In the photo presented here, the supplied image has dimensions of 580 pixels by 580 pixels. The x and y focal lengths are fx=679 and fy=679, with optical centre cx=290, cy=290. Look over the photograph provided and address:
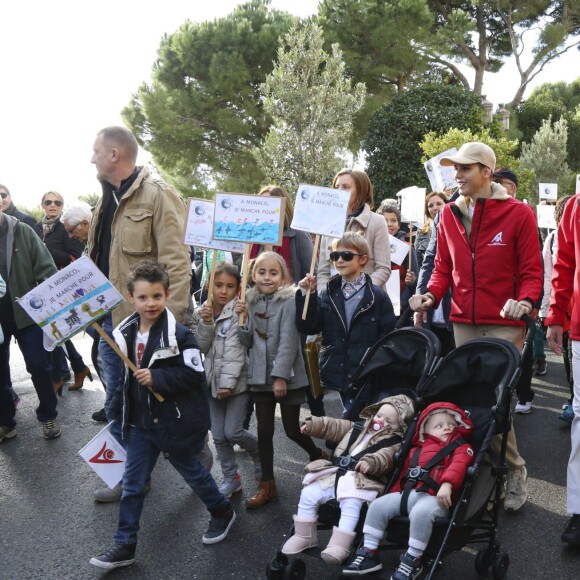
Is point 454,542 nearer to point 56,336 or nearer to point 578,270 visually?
point 578,270

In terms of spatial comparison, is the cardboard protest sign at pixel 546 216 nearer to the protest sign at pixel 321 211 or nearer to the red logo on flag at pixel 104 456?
the protest sign at pixel 321 211

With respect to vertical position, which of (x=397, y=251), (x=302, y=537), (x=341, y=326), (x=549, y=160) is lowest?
(x=302, y=537)

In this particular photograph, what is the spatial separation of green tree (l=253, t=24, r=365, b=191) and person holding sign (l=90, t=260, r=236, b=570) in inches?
464

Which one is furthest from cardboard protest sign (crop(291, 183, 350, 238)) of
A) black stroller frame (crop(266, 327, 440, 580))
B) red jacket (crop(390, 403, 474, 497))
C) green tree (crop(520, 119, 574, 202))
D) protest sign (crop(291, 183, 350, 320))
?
green tree (crop(520, 119, 574, 202))

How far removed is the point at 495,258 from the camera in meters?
4.02

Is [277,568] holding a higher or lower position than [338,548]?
lower

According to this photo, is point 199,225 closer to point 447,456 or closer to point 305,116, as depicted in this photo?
point 447,456

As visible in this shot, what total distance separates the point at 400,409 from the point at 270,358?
1206 mm

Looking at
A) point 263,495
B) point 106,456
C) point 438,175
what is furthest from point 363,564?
point 438,175

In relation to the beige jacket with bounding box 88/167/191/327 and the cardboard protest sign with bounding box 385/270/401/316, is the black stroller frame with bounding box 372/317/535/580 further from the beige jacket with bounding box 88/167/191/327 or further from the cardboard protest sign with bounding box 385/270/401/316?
the cardboard protest sign with bounding box 385/270/401/316

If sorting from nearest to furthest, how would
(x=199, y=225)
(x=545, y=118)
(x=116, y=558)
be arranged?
(x=116, y=558), (x=199, y=225), (x=545, y=118)

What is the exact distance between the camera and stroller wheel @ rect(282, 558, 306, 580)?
3.12 metres

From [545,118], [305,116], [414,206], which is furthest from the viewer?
[545,118]

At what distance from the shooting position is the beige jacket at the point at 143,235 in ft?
14.1
